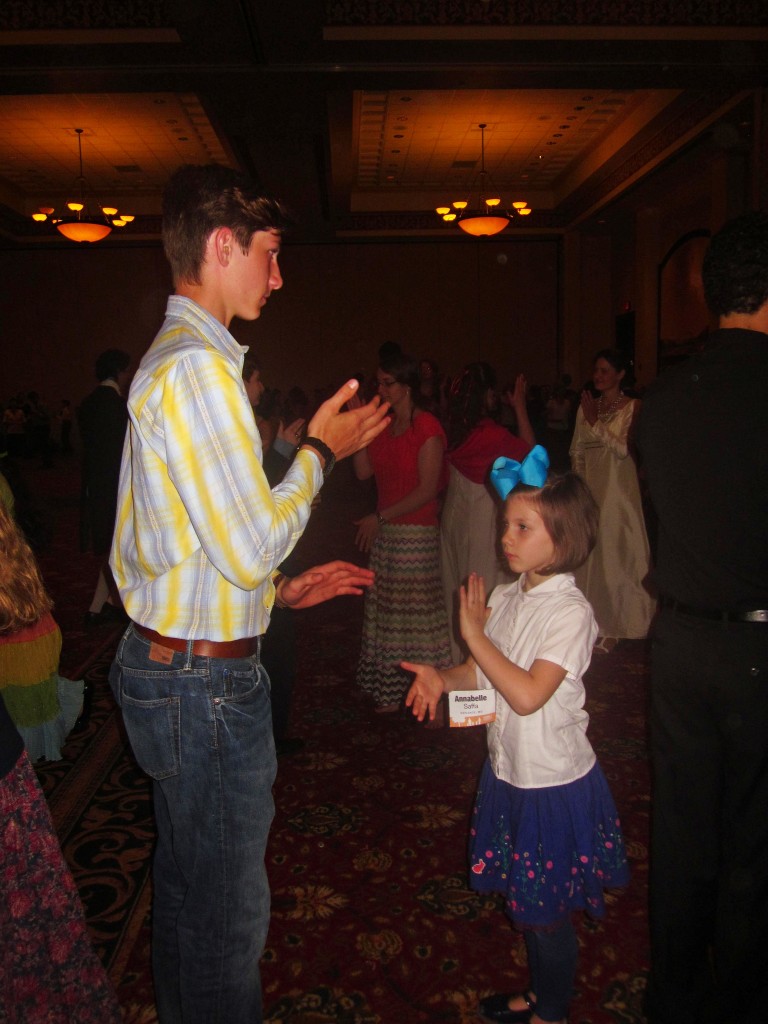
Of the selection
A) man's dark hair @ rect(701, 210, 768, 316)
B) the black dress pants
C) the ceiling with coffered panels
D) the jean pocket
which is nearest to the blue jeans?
the jean pocket

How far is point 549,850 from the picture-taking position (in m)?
1.74

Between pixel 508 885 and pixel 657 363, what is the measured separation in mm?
12316

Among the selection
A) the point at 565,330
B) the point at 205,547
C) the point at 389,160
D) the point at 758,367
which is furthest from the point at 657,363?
the point at 205,547

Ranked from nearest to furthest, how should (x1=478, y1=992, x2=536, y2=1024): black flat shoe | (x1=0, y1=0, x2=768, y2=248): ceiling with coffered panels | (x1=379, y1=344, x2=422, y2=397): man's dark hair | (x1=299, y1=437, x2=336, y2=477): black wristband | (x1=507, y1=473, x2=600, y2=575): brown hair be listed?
(x1=299, y1=437, x2=336, y2=477): black wristband, (x1=507, y1=473, x2=600, y2=575): brown hair, (x1=478, y1=992, x2=536, y2=1024): black flat shoe, (x1=379, y1=344, x2=422, y2=397): man's dark hair, (x1=0, y1=0, x2=768, y2=248): ceiling with coffered panels

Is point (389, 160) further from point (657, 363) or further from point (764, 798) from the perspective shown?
point (764, 798)

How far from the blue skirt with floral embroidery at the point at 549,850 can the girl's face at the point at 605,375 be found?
10.7ft

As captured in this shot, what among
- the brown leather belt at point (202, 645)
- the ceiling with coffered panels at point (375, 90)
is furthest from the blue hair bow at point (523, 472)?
the ceiling with coffered panels at point (375, 90)

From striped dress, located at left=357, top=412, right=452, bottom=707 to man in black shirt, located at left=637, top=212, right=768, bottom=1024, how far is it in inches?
75.7

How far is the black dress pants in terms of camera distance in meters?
1.68

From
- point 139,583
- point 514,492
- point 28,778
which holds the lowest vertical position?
point 28,778

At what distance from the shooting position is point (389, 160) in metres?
12.5

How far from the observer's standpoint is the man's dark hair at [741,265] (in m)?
1.68

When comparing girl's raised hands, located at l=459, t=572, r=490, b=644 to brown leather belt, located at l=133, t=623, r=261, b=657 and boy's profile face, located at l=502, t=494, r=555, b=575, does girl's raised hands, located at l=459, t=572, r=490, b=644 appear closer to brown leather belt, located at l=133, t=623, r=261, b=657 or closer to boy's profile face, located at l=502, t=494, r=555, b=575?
boy's profile face, located at l=502, t=494, r=555, b=575

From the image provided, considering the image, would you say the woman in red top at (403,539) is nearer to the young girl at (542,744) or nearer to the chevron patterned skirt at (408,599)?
the chevron patterned skirt at (408,599)
